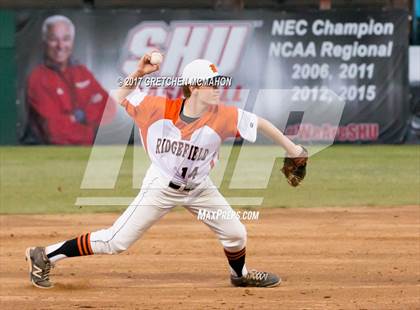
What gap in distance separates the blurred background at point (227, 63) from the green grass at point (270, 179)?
2.36ft

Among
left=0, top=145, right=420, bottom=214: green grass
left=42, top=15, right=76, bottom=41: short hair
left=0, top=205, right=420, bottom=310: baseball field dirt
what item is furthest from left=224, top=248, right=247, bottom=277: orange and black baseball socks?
left=42, top=15, right=76, bottom=41: short hair

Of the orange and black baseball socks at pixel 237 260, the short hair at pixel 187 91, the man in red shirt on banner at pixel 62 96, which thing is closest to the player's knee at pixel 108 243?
the orange and black baseball socks at pixel 237 260

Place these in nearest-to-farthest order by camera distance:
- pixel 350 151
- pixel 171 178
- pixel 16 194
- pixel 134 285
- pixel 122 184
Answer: pixel 171 178
pixel 134 285
pixel 16 194
pixel 122 184
pixel 350 151

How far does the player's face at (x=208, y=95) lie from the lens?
1032cm

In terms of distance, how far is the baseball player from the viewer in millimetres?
10391

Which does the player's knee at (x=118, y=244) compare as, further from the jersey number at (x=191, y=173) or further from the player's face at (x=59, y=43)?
the player's face at (x=59, y=43)

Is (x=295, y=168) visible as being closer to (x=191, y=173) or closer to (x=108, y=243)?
(x=191, y=173)

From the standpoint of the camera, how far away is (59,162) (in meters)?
25.0

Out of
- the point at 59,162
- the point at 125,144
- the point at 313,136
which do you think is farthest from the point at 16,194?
the point at 313,136

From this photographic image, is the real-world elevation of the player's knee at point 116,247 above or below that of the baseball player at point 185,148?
below

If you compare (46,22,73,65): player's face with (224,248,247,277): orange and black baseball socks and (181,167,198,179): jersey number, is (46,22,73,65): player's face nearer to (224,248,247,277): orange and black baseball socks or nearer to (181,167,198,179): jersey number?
(224,248,247,277): orange and black baseball socks

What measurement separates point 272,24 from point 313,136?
3.03 metres

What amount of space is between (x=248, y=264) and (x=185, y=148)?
2.55 meters

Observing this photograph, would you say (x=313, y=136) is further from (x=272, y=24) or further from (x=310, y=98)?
(x=272, y=24)
